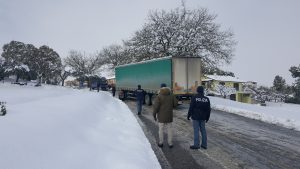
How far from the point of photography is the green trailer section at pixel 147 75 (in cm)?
2237

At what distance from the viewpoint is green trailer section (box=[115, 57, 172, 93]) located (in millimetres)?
22373

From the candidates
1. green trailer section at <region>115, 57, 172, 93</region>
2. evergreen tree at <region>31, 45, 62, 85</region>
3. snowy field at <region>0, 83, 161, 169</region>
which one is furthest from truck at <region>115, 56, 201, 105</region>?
evergreen tree at <region>31, 45, 62, 85</region>

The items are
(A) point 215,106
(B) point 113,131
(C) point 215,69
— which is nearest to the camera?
(B) point 113,131

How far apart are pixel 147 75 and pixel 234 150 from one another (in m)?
16.7

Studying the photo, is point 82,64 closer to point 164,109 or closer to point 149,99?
point 149,99

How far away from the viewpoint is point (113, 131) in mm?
10852

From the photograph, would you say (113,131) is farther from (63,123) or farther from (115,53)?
(115,53)

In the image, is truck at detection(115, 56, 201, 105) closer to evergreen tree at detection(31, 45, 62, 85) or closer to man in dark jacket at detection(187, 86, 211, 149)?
man in dark jacket at detection(187, 86, 211, 149)

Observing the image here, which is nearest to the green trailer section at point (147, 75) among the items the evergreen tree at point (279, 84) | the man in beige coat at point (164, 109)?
the man in beige coat at point (164, 109)

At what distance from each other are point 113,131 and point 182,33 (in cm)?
2836

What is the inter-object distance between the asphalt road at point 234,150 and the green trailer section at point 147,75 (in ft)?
29.5

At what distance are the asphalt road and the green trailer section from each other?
9.01 meters

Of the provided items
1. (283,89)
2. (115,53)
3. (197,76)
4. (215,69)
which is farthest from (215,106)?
(115,53)

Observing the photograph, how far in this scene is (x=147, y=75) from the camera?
83.7 feet
